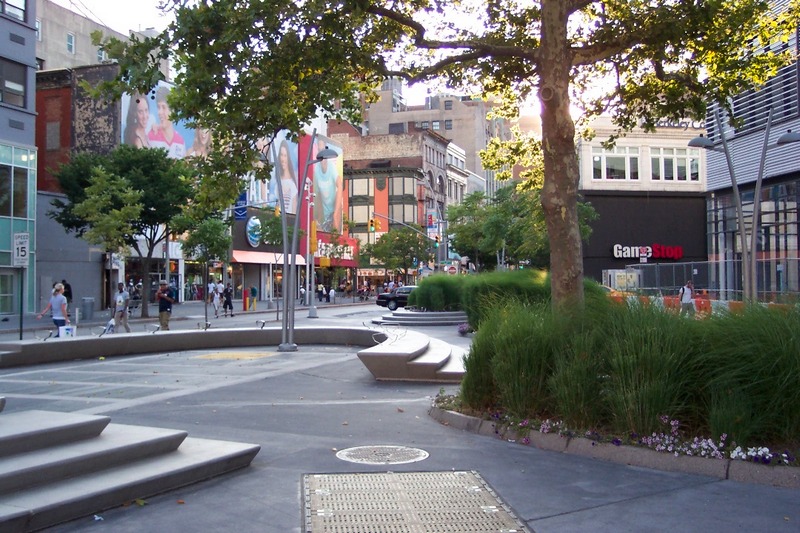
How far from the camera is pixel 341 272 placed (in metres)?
71.3

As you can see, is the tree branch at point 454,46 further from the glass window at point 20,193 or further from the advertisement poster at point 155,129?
the advertisement poster at point 155,129

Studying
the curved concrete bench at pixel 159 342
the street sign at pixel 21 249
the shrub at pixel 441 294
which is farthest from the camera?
the shrub at pixel 441 294

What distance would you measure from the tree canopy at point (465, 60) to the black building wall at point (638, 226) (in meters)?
39.3

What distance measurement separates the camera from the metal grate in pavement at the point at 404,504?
5.22 metres

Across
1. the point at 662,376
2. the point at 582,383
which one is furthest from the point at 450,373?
the point at 662,376

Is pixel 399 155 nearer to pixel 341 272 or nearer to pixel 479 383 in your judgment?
pixel 341 272

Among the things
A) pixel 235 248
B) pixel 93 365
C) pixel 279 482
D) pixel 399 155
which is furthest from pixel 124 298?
pixel 399 155

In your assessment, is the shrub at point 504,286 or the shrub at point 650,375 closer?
the shrub at point 650,375

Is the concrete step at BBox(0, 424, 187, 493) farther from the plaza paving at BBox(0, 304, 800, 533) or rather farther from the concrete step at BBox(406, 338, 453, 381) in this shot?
the concrete step at BBox(406, 338, 453, 381)

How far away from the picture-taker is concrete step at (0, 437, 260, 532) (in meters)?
4.99

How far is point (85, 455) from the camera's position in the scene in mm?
5863

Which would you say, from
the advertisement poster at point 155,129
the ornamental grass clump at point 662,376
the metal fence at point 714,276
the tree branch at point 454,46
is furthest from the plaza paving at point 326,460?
the advertisement poster at point 155,129

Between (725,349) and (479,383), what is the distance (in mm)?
3026

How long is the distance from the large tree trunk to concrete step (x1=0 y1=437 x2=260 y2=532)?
15.5 ft
